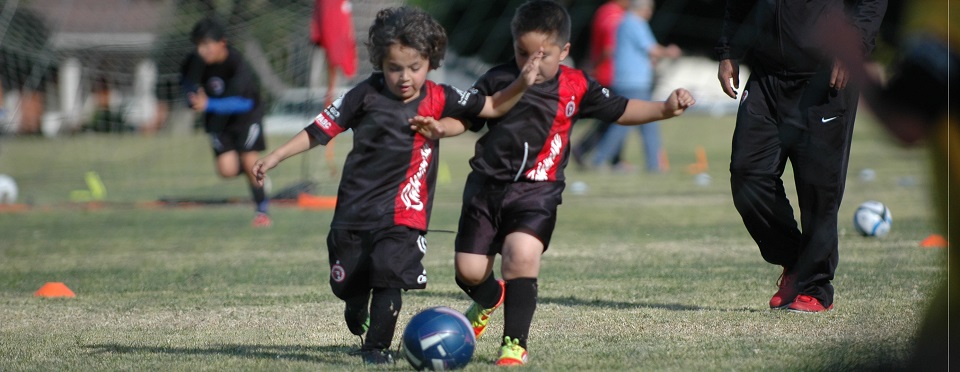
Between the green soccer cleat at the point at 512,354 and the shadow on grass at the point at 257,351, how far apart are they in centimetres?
66

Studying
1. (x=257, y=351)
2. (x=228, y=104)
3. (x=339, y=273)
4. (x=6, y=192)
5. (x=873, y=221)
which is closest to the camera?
(x=339, y=273)

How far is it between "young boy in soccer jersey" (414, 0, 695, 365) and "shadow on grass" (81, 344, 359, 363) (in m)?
0.58

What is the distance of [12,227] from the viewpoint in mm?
10633

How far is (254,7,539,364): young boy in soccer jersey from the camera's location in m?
4.36

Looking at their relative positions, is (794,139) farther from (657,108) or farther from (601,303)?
(601,303)

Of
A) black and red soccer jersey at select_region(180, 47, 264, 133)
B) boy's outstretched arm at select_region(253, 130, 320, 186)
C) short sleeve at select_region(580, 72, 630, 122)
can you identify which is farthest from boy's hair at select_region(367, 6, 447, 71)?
black and red soccer jersey at select_region(180, 47, 264, 133)

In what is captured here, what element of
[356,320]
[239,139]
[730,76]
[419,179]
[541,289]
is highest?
[419,179]

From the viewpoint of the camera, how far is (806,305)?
5.27 metres

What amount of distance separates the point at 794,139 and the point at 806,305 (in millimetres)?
757

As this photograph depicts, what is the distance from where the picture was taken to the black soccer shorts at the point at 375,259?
14.3 ft

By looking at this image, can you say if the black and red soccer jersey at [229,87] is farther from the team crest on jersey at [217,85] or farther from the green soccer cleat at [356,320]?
the green soccer cleat at [356,320]

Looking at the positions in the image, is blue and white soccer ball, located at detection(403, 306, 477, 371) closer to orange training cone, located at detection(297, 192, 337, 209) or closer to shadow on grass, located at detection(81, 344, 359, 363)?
shadow on grass, located at detection(81, 344, 359, 363)

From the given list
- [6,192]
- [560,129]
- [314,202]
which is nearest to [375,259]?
[560,129]

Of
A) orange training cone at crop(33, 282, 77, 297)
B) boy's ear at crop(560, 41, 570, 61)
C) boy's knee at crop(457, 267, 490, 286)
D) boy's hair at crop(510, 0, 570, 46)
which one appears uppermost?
boy's hair at crop(510, 0, 570, 46)
